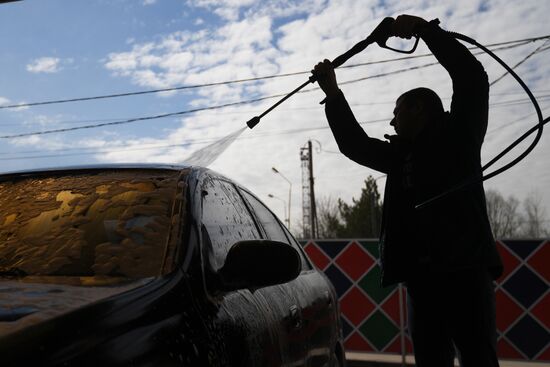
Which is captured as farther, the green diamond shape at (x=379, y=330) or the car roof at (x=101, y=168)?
the green diamond shape at (x=379, y=330)

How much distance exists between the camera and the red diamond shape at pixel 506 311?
662 cm

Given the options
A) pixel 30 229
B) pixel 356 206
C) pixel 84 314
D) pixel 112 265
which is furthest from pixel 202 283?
pixel 356 206

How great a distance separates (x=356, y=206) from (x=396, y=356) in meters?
62.4

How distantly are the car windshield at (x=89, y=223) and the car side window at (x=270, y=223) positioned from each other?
0.79 meters

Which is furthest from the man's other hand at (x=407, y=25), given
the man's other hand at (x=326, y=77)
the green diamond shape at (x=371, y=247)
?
the green diamond shape at (x=371, y=247)

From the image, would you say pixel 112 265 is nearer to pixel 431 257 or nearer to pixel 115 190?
pixel 115 190

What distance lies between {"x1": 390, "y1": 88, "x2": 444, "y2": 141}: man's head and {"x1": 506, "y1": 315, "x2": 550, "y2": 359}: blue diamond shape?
4.46 m

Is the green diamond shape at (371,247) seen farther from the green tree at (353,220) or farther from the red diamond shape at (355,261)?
the green tree at (353,220)

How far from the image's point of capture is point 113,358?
1230 mm

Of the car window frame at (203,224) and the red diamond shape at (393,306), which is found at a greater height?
the car window frame at (203,224)

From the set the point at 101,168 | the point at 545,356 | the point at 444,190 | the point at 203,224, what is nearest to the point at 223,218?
the point at 203,224

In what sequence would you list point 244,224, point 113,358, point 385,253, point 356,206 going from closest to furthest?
point 113,358
point 244,224
point 385,253
point 356,206

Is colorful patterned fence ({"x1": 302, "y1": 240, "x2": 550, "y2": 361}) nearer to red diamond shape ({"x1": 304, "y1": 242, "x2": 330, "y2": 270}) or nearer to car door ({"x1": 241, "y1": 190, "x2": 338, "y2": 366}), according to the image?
red diamond shape ({"x1": 304, "y1": 242, "x2": 330, "y2": 270})

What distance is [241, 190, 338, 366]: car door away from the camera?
7.71 ft
